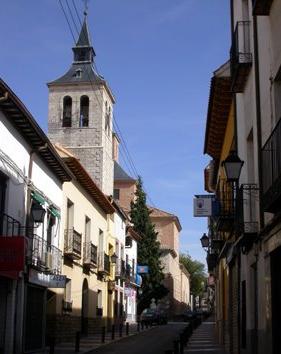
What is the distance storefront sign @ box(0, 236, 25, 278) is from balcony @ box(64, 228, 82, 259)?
908 centimetres

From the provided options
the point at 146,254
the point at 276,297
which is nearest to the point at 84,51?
the point at 146,254

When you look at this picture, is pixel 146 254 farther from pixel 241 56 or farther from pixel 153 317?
pixel 241 56

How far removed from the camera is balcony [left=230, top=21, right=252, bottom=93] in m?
12.5

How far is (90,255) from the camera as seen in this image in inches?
1193

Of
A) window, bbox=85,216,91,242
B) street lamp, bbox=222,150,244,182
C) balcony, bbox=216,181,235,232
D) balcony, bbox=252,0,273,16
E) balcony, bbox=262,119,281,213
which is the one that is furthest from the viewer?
window, bbox=85,216,91,242

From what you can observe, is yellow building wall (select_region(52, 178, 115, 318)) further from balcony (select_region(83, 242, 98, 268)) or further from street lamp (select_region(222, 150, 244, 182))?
street lamp (select_region(222, 150, 244, 182))

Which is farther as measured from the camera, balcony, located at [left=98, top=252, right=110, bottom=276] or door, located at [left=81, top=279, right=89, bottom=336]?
balcony, located at [left=98, top=252, right=110, bottom=276]

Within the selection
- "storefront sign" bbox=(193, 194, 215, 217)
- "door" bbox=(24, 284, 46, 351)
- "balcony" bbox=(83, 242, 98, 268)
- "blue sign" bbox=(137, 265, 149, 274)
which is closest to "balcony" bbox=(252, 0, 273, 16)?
"storefront sign" bbox=(193, 194, 215, 217)

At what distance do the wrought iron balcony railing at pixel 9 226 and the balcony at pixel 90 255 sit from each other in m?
11.1

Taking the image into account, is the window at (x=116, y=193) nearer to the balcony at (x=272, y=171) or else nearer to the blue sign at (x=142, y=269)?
the blue sign at (x=142, y=269)

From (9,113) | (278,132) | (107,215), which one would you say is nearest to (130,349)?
(9,113)

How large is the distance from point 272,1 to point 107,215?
28039 millimetres

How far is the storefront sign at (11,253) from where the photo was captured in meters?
16.3

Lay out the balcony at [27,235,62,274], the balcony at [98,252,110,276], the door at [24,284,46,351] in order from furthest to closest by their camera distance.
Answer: the balcony at [98,252,110,276] < the door at [24,284,46,351] < the balcony at [27,235,62,274]
